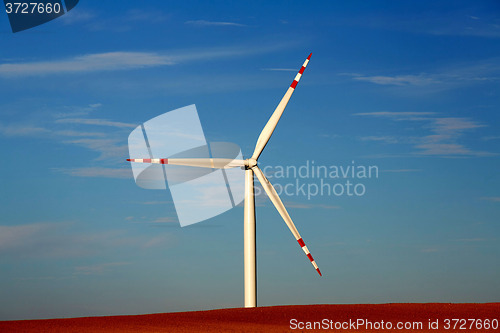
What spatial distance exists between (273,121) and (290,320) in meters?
13.7

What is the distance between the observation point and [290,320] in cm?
4678

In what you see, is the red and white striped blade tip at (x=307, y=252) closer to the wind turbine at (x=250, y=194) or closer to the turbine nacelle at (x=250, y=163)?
the wind turbine at (x=250, y=194)

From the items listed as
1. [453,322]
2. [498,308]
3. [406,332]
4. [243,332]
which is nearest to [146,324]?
[243,332]

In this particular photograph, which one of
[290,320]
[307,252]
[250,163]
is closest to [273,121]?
[250,163]

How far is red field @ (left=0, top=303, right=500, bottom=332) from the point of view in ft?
139

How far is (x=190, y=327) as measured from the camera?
42.2 metres

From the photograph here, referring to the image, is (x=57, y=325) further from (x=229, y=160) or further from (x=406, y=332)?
(x=406, y=332)

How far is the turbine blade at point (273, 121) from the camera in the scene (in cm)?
4944

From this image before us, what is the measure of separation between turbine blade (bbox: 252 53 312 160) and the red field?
10.9 meters

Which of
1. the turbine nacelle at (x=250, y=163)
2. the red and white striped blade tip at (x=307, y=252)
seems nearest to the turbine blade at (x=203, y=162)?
the turbine nacelle at (x=250, y=163)

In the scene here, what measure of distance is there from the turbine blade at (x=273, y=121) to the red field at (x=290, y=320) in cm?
1093

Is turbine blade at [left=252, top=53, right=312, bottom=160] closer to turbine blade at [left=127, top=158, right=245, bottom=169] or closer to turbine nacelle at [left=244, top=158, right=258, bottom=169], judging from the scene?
turbine nacelle at [left=244, top=158, right=258, bottom=169]

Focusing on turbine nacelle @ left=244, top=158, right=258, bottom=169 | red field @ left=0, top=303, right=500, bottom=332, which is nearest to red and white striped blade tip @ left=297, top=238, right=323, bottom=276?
red field @ left=0, top=303, right=500, bottom=332

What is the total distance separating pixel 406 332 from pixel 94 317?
2073cm
